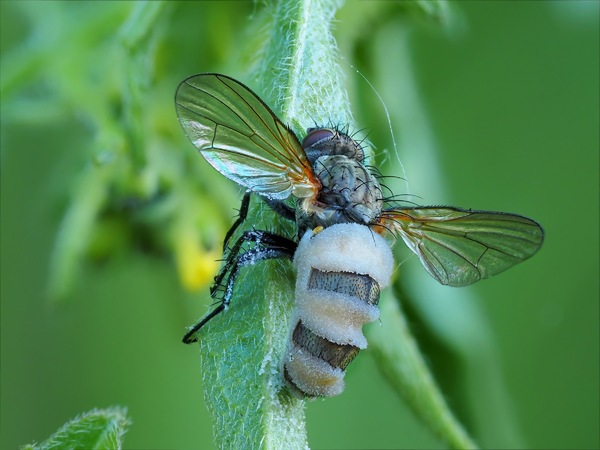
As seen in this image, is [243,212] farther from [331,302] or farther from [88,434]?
[88,434]

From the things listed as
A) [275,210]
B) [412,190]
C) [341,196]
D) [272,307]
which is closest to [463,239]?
[341,196]

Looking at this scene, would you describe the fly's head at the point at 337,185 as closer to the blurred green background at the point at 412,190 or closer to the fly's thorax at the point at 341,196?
the fly's thorax at the point at 341,196

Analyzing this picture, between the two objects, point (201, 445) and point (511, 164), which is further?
point (511, 164)

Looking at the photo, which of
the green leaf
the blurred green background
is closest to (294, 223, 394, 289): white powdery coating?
the green leaf

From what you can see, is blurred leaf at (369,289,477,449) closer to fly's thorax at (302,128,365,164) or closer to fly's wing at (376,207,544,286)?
fly's wing at (376,207,544,286)

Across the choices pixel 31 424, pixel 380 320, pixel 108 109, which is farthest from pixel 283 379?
pixel 31 424

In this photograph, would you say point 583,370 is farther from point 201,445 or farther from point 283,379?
point 283,379
